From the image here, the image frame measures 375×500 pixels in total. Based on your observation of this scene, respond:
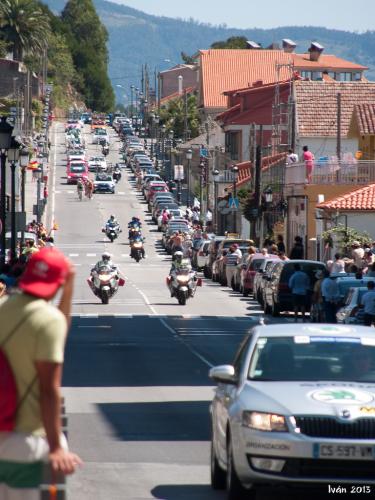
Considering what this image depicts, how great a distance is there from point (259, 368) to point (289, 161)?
191 ft

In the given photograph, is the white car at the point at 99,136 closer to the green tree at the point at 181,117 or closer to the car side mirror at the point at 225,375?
the green tree at the point at 181,117

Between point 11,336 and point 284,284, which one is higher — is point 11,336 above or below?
above

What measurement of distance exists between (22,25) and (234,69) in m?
22.5

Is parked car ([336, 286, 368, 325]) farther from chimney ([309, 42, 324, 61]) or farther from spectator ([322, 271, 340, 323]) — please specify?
chimney ([309, 42, 324, 61])

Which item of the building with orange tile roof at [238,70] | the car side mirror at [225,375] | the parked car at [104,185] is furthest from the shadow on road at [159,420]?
the building with orange tile roof at [238,70]

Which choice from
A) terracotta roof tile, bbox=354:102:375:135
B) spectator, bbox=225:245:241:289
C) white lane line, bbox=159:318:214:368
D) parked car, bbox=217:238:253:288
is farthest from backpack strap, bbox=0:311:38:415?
terracotta roof tile, bbox=354:102:375:135

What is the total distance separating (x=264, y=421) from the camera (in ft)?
37.9

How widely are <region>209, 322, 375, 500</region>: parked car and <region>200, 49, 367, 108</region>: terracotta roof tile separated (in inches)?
5353

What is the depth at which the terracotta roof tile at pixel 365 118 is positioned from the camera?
238 feet

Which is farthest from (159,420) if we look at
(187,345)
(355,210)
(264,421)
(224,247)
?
(224,247)

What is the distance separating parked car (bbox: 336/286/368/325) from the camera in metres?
30.3

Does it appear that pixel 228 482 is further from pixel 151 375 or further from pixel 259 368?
pixel 151 375

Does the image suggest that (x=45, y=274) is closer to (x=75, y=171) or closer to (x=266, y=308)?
(x=266, y=308)

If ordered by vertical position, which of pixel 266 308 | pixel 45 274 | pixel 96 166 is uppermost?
pixel 45 274
